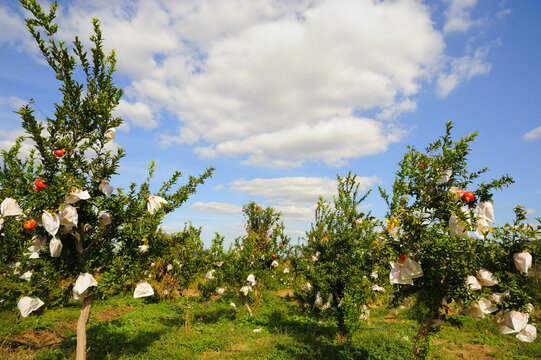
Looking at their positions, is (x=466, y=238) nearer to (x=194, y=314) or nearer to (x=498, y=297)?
(x=498, y=297)

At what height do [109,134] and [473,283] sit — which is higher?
[109,134]

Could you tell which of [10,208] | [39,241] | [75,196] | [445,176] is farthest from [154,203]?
[445,176]

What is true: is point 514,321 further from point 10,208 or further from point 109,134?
point 10,208

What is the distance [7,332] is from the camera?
8797 mm

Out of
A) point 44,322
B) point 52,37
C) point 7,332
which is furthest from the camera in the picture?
point 44,322

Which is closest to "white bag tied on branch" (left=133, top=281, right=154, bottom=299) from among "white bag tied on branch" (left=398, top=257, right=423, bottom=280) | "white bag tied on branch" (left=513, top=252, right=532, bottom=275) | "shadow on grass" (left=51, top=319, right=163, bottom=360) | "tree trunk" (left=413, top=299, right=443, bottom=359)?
"shadow on grass" (left=51, top=319, right=163, bottom=360)

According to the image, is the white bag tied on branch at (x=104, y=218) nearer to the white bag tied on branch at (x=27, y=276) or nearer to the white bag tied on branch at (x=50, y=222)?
the white bag tied on branch at (x=50, y=222)

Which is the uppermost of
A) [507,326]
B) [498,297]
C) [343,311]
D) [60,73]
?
[60,73]

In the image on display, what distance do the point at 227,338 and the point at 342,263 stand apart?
16.2 ft

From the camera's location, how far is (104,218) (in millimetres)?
5324

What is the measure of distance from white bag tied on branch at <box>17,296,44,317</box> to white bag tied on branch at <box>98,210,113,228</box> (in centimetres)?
157

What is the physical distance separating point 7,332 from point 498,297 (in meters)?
13.6

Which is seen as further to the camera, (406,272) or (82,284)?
(82,284)

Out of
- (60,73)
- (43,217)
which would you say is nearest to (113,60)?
(60,73)
